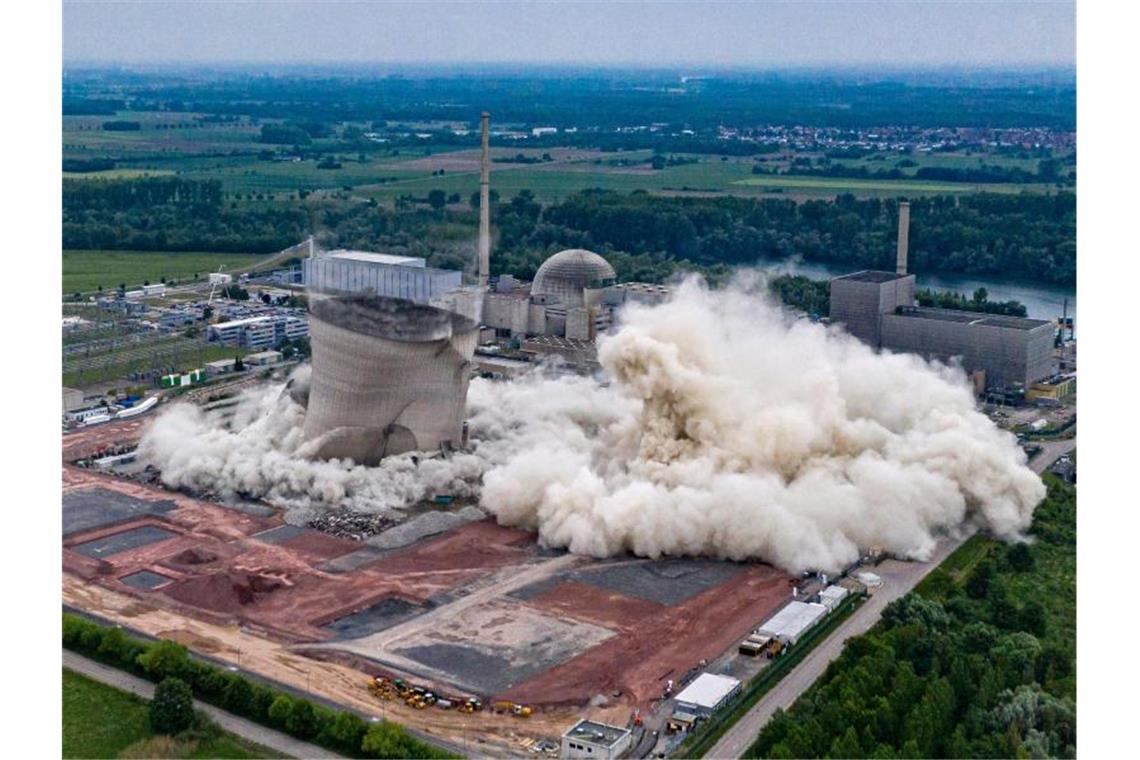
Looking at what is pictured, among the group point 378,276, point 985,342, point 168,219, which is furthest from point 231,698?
point 168,219

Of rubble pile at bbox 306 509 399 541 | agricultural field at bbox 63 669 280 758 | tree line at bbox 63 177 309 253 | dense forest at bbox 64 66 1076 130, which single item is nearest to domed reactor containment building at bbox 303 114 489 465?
rubble pile at bbox 306 509 399 541

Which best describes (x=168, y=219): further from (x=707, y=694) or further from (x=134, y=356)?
(x=707, y=694)

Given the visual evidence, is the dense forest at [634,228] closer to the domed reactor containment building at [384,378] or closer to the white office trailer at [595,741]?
the domed reactor containment building at [384,378]

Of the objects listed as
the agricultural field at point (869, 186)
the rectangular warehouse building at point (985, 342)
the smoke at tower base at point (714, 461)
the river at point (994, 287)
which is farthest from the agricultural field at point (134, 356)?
the agricultural field at point (869, 186)

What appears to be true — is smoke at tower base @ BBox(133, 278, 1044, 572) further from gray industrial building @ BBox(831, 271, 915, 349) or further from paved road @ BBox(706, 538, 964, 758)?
gray industrial building @ BBox(831, 271, 915, 349)

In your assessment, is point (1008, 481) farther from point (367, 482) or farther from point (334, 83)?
point (334, 83)

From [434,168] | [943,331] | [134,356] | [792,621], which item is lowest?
[792,621]
